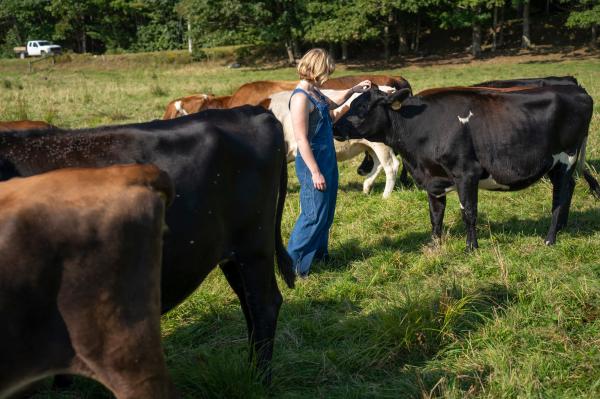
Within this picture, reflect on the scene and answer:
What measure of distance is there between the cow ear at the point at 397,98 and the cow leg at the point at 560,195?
1762mm

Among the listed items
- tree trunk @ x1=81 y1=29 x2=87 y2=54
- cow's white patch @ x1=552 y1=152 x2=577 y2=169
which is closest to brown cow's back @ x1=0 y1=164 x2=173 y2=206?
cow's white patch @ x1=552 y1=152 x2=577 y2=169

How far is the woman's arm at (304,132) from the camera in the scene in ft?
17.3

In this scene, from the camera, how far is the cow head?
6746mm

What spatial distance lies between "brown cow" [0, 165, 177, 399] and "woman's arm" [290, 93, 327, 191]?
3069mm

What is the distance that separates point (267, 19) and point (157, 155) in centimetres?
3779

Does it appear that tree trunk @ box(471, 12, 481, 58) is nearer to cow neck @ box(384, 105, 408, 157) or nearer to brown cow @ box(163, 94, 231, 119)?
brown cow @ box(163, 94, 231, 119)

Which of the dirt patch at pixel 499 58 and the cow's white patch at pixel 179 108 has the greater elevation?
the dirt patch at pixel 499 58

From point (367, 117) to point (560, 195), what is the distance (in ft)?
7.12

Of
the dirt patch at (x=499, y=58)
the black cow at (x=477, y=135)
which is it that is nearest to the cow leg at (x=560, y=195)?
the black cow at (x=477, y=135)

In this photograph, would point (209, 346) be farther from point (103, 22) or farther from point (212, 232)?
point (103, 22)

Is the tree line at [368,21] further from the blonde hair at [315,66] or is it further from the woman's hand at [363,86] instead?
the blonde hair at [315,66]

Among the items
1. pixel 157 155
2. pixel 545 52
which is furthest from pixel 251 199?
pixel 545 52

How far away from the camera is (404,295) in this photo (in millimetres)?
4617

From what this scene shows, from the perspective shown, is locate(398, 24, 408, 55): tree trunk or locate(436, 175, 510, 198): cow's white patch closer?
locate(436, 175, 510, 198): cow's white patch
